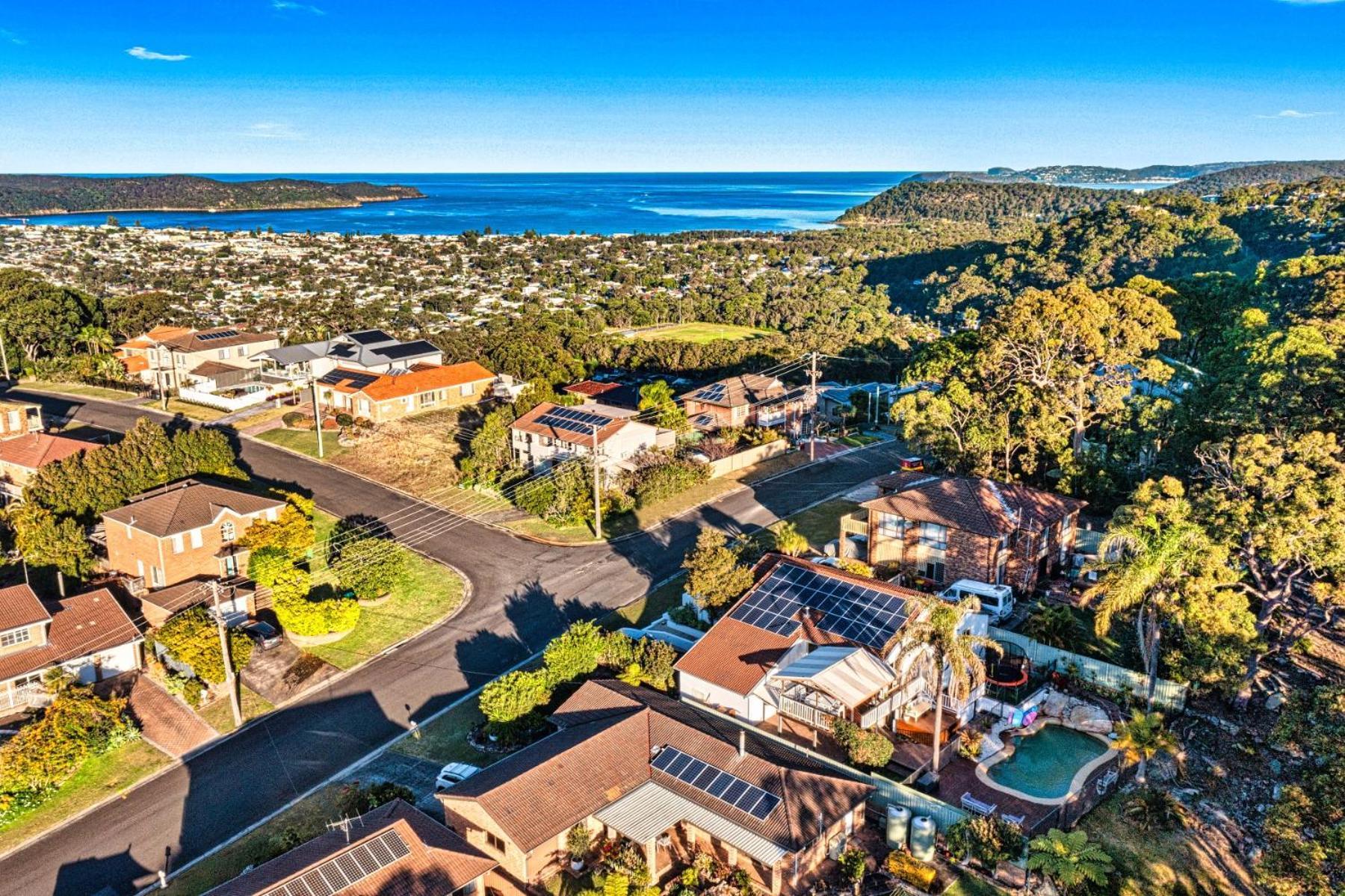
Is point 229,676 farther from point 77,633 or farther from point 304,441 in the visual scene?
point 304,441

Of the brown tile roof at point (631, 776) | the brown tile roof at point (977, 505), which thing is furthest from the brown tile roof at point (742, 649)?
the brown tile roof at point (977, 505)

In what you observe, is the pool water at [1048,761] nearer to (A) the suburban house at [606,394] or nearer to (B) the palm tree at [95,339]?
(A) the suburban house at [606,394]

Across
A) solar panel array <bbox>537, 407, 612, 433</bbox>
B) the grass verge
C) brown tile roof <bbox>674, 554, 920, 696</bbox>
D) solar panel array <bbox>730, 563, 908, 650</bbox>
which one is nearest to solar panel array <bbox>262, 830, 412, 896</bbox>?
brown tile roof <bbox>674, 554, 920, 696</bbox>

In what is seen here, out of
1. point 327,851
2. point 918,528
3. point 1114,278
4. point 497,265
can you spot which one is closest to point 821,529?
point 918,528

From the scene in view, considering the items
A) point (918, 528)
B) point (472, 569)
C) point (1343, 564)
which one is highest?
point (1343, 564)

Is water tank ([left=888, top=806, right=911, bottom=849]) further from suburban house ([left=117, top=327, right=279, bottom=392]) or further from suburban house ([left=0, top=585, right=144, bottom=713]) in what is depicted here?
suburban house ([left=117, top=327, right=279, bottom=392])

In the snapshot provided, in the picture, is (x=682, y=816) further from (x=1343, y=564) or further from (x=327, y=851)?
(x=1343, y=564)
